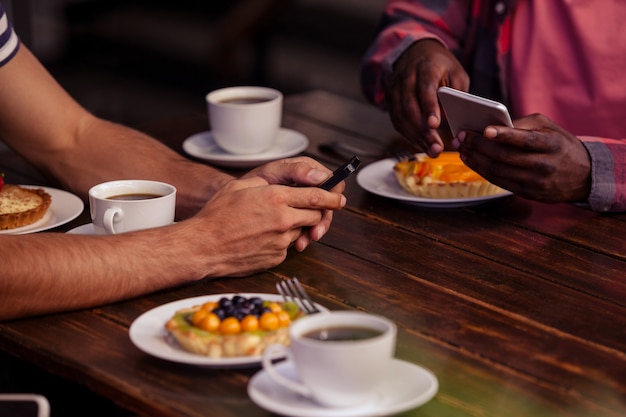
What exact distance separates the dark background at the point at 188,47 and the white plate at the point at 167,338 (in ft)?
12.9

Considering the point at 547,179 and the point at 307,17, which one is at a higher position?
the point at 547,179

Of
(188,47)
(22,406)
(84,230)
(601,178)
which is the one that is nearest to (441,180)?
(601,178)

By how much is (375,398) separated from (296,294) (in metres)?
0.38

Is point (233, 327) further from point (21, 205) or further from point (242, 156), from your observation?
point (242, 156)

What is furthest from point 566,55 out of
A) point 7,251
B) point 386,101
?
point 7,251

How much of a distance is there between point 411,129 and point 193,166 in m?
0.51

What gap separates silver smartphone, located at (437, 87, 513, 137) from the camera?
1.78m

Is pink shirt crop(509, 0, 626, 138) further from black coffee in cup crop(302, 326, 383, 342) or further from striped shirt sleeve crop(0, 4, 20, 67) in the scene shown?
black coffee in cup crop(302, 326, 383, 342)

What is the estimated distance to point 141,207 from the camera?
1.65 metres

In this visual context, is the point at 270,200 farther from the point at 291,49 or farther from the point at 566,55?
the point at 291,49

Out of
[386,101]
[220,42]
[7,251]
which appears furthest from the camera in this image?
[220,42]

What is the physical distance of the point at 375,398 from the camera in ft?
3.82

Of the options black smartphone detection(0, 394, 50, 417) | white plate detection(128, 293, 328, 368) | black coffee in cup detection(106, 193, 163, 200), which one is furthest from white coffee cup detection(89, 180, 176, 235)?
black smartphone detection(0, 394, 50, 417)

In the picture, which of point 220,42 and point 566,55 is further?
point 220,42
